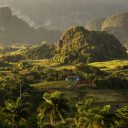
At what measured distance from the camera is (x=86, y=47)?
467ft

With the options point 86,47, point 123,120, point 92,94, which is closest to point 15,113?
point 123,120

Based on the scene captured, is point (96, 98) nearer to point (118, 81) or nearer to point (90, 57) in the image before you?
point (118, 81)

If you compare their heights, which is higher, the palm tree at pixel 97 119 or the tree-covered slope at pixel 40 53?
the tree-covered slope at pixel 40 53

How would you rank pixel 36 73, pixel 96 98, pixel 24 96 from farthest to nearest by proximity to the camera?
pixel 36 73 → pixel 96 98 → pixel 24 96

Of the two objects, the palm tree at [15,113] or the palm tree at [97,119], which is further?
the palm tree at [15,113]

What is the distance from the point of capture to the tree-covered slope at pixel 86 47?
5070 inches

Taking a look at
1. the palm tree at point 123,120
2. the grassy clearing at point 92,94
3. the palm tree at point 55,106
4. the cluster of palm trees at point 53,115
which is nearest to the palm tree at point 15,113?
the cluster of palm trees at point 53,115

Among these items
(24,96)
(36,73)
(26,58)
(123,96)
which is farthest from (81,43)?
(24,96)

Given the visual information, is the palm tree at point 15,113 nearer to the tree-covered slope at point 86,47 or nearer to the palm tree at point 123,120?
the palm tree at point 123,120

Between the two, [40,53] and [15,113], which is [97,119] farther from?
[40,53]

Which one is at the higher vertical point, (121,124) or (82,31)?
(82,31)

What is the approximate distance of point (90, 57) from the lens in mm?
124250

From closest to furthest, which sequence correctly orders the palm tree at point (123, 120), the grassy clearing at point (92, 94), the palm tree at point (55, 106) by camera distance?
the palm tree at point (55, 106) < the palm tree at point (123, 120) < the grassy clearing at point (92, 94)

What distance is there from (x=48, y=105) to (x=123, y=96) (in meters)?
38.4
